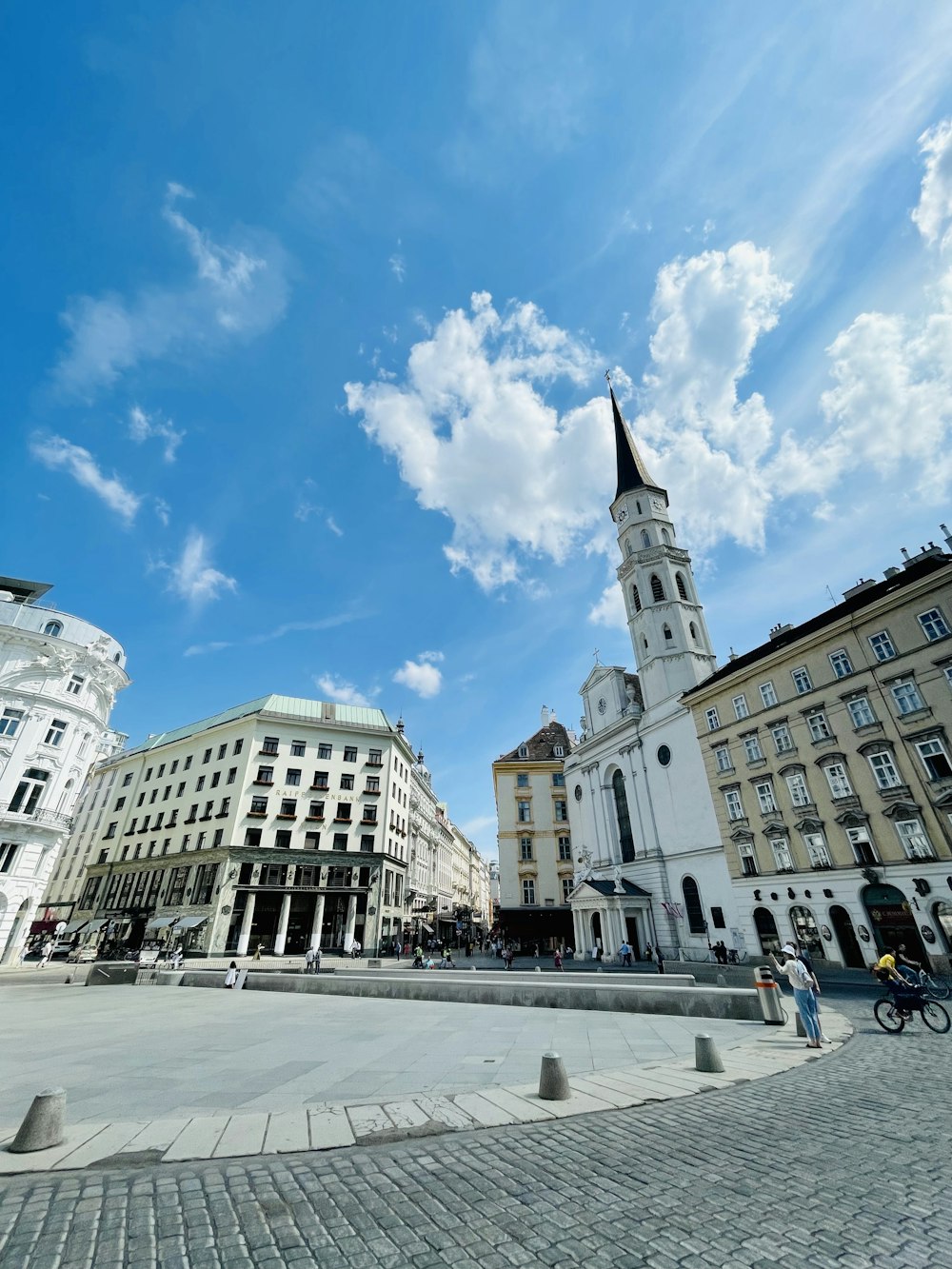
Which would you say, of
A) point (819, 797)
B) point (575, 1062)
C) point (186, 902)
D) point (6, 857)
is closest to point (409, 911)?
point (186, 902)

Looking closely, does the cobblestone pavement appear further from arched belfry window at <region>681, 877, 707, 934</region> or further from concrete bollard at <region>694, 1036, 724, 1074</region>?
arched belfry window at <region>681, 877, 707, 934</region>

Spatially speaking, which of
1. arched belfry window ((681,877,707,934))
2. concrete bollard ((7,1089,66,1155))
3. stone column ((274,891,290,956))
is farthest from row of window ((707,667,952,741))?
stone column ((274,891,290,956))

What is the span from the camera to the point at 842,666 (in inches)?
1077

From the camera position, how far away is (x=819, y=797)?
27.0 meters

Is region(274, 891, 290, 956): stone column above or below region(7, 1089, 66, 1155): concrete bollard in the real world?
above

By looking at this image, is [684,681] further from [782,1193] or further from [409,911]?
[782,1193]

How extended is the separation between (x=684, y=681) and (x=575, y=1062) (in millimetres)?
36350

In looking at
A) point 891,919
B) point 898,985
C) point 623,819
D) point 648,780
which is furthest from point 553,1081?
point 623,819

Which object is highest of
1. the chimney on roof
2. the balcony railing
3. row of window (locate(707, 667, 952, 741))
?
the chimney on roof

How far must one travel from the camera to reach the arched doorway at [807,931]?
26364 mm

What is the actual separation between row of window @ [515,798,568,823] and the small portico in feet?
42.9

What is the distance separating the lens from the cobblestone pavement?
3785 millimetres

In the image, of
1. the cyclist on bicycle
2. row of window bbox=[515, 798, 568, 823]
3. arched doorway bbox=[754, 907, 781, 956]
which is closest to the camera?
the cyclist on bicycle

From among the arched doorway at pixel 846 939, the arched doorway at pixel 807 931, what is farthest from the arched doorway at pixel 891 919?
the arched doorway at pixel 807 931
